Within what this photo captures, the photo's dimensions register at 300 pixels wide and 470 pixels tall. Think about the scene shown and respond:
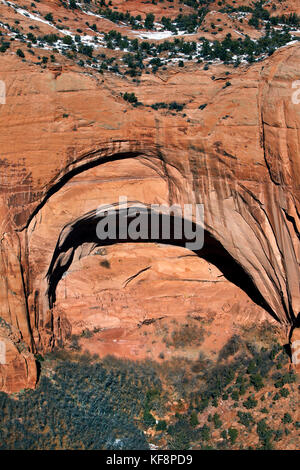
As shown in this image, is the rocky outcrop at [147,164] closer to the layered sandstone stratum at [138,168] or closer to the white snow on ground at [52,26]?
the layered sandstone stratum at [138,168]

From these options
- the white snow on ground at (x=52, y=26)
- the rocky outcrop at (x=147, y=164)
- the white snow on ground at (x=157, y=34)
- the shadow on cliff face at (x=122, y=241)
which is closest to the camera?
the rocky outcrop at (x=147, y=164)

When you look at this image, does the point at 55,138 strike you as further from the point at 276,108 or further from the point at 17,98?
the point at 276,108

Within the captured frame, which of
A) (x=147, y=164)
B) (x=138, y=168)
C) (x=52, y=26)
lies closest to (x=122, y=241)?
(x=138, y=168)

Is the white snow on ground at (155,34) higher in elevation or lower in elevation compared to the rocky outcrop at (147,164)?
higher

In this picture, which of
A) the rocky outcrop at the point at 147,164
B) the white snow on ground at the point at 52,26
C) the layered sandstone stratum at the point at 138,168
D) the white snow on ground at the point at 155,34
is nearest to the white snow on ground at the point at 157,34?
the white snow on ground at the point at 155,34

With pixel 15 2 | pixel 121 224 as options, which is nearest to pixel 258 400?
pixel 121 224

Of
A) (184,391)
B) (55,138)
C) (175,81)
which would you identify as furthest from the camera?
(184,391)

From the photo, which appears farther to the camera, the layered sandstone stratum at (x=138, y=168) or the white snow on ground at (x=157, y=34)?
the white snow on ground at (x=157, y=34)
